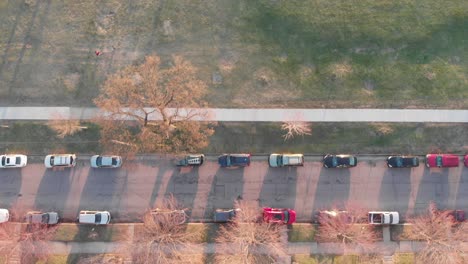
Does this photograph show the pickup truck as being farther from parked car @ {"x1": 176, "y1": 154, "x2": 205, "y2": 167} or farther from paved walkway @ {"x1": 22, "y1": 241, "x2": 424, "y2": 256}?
parked car @ {"x1": 176, "y1": 154, "x2": 205, "y2": 167}

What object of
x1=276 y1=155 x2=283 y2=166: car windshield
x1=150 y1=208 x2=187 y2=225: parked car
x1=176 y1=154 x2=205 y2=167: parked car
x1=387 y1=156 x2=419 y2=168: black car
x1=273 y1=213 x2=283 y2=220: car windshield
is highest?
x1=387 y1=156 x2=419 y2=168: black car

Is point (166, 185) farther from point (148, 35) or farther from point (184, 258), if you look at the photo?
point (148, 35)

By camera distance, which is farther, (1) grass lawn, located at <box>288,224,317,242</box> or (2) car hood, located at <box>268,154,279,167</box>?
(2) car hood, located at <box>268,154,279,167</box>

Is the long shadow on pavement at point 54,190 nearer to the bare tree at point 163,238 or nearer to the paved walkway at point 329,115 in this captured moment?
the paved walkway at point 329,115

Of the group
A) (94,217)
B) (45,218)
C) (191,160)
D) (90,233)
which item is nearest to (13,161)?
(45,218)

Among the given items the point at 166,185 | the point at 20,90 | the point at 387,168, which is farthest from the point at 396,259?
the point at 20,90

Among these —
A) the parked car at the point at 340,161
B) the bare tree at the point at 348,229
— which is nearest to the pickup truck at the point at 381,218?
the bare tree at the point at 348,229

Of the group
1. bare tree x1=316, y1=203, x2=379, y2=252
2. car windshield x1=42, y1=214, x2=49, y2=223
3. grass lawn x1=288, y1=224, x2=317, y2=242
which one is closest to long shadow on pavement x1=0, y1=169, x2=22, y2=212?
car windshield x1=42, y1=214, x2=49, y2=223
